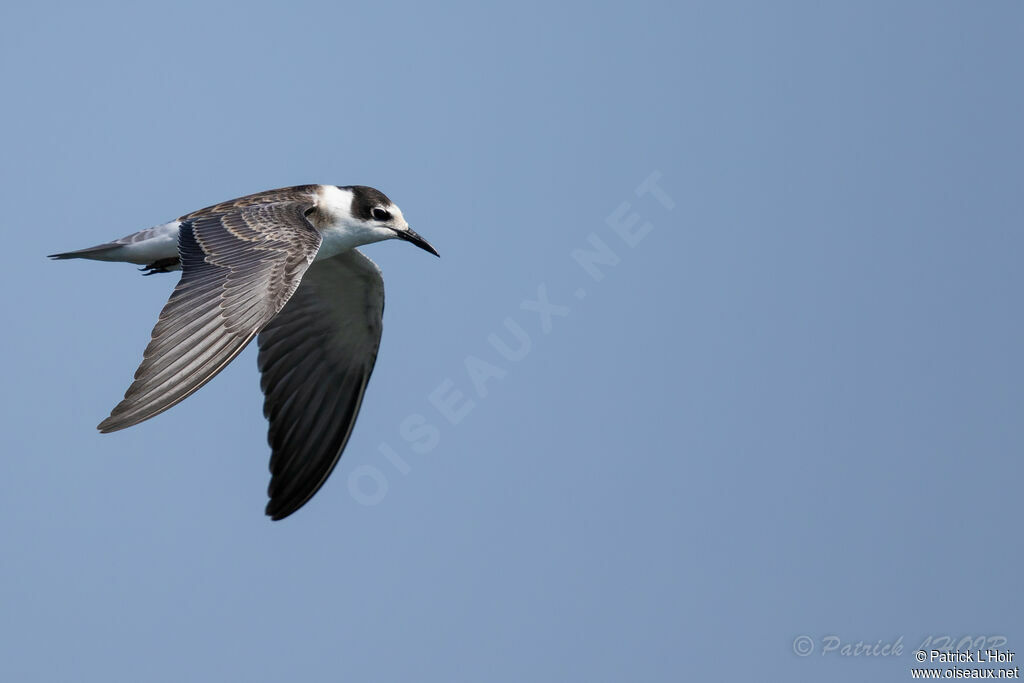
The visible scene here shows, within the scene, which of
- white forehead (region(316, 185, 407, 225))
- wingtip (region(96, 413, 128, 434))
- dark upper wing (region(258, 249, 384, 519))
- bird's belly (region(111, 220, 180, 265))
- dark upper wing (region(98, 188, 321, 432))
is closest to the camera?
wingtip (region(96, 413, 128, 434))

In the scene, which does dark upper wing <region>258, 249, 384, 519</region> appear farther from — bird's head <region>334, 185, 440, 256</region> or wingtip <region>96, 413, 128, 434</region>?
wingtip <region>96, 413, 128, 434</region>

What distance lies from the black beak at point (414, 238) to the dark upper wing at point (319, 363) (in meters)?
0.98

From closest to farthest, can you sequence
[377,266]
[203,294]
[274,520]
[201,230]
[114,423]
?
[114,423] < [203,294] < [201,230] < [274,520] < [377,266]

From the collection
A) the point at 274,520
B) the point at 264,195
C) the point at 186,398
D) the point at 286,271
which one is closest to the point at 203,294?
the point at 286,271

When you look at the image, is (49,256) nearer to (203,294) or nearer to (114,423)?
(203,294)

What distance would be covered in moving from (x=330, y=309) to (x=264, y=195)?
2.43 metres

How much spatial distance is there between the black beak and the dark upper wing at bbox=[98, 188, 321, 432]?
1345 millimetres

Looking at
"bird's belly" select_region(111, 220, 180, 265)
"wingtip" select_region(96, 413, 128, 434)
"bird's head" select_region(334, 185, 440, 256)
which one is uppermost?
"bird's belly" select_region(111, 220, 180, 265)

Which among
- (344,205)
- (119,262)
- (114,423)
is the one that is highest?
(119,262)

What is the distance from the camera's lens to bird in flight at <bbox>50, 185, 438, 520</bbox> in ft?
34.6

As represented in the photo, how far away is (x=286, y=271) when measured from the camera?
1159 centimetres

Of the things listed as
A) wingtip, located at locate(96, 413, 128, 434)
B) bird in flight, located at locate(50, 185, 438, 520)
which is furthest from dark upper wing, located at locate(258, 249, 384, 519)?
wingtip, located at locate(96, 413, 128, 434)

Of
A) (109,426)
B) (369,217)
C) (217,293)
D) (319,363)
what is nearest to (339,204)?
(369,217)

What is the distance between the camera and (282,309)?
1452 centimetres
